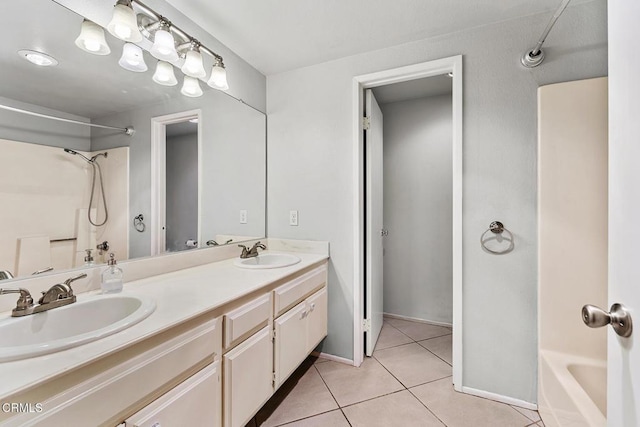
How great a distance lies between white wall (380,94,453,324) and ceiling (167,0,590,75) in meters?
1.10

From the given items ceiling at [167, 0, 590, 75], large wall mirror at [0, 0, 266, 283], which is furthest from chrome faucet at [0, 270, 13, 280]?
ceiling at [167, 0, 590, 75]

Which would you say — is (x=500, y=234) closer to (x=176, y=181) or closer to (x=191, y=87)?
(x=176, y=181)

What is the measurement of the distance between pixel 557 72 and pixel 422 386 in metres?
2.08

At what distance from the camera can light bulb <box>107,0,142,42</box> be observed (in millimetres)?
1245

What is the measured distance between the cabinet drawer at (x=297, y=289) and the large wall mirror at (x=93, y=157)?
687 mm

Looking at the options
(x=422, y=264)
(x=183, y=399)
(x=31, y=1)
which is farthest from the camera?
(x=422, y=264)

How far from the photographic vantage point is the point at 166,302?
1.09 metres

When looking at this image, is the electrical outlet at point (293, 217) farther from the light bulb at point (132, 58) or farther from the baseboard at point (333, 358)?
the light bulb at point (132, 58)

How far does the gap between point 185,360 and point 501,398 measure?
1.84m

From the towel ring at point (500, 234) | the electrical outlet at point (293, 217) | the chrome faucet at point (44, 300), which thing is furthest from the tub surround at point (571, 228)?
the chrome faucet at point (44, 300)

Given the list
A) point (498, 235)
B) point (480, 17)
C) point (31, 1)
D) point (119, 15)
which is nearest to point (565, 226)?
point (498, 235)

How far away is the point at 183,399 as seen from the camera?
38.0 inches

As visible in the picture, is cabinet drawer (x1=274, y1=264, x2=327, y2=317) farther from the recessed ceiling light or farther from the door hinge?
the recessed ceiling light

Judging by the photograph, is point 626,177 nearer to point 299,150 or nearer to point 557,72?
point 557,72
